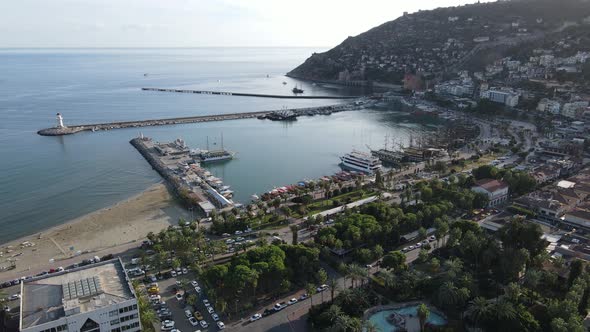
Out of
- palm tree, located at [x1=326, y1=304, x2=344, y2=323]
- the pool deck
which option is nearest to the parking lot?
palm tree, located at [x1=326, y1=304, x2=344, y2=323]

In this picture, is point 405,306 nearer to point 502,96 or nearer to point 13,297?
point 13,297

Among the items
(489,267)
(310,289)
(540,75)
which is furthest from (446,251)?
(540,75)

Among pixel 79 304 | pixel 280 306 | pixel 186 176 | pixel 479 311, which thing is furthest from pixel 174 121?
pixel 479 311

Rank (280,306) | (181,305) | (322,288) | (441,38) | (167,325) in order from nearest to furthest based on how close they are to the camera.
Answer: (167,325) → (280,306) → (181,305) → (322,288) → (441,38)

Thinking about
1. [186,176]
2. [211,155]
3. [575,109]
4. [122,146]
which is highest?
[575,109]

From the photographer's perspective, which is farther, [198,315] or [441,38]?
[441,38]

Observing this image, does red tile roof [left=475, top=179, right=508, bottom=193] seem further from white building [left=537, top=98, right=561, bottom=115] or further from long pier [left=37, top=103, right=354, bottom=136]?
long pier [left=37, top=103, right=354, bottom=136]
